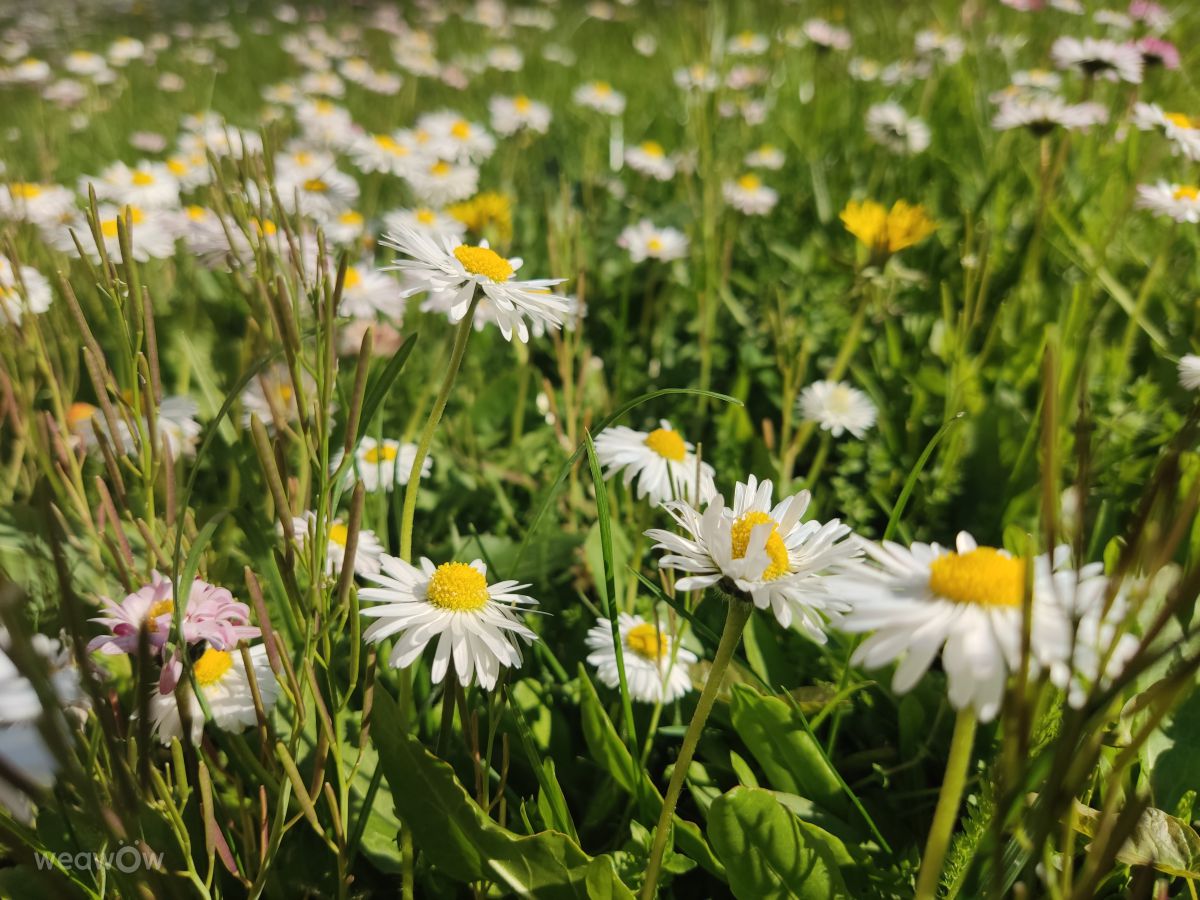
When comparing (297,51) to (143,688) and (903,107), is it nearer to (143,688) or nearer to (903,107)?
(903,107)

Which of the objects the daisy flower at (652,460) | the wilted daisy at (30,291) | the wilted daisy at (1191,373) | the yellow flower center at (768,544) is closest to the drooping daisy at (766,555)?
the yellow flower center at (768,544)

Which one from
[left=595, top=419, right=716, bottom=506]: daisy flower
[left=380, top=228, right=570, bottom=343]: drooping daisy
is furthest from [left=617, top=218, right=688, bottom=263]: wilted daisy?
[left=380, top=228, right=570, bottom=343]: drooping daisy

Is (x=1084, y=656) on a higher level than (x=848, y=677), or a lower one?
higher

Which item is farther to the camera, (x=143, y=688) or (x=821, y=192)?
(x=821, y=192)

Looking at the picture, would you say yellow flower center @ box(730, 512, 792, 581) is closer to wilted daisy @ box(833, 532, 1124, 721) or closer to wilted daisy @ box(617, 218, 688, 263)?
wilted daisy @ box(833, 532, 1124, 721)

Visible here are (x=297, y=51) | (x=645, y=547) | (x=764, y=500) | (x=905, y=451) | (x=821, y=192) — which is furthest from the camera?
(x=297, y=51)

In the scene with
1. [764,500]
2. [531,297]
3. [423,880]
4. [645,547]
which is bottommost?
[423,880]

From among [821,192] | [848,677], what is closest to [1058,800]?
[848,677]

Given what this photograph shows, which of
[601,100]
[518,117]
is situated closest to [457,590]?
[518,117]
